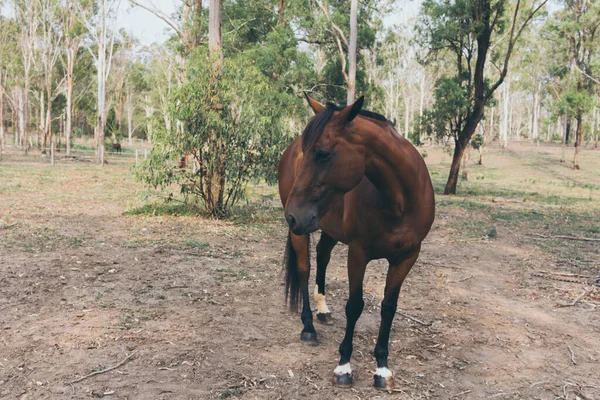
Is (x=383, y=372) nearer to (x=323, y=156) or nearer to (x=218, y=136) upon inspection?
(x=323, y=156)

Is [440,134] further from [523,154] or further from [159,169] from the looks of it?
[523,154]

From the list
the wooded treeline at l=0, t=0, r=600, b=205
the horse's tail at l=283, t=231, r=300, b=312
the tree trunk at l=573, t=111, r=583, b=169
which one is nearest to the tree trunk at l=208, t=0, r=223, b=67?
the wooded treeline at l=0, t=0, r=600, b=205

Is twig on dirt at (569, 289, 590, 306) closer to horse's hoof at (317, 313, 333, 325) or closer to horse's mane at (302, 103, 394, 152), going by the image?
horse's hoof at (317, 313, 333, 325)

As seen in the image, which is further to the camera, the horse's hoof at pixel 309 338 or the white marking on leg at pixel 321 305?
the white marking on leg at pixel 321 305

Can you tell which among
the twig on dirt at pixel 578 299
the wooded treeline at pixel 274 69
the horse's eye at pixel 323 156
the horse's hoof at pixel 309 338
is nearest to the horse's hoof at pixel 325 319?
the horse's hoof at pixel 309 338

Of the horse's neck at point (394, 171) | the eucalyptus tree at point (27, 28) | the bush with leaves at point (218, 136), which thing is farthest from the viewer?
the eucalyptus tree at point (27, 28)

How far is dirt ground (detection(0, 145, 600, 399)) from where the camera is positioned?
3.45m

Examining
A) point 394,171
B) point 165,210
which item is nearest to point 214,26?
point 165,210

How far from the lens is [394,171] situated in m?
3.16

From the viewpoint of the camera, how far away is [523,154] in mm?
43031

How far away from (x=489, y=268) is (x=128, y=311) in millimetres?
5491

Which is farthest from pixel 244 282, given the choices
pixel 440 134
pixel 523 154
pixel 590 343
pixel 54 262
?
pixel 523 154

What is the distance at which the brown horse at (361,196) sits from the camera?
9.27 feet

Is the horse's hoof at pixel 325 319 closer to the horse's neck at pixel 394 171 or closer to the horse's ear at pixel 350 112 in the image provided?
the horse's neck at pixel 394 171
